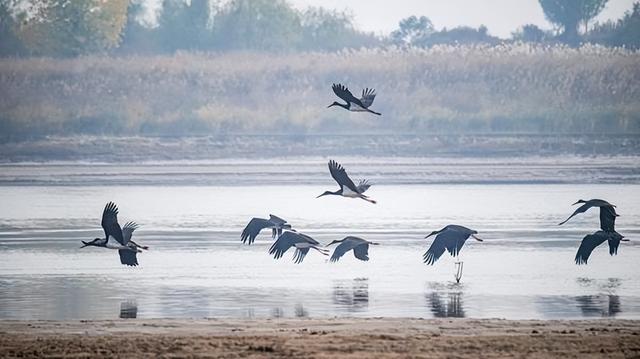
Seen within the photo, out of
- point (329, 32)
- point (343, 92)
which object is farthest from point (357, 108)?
point (329, 32)

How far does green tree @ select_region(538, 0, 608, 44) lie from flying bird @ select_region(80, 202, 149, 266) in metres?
51.8

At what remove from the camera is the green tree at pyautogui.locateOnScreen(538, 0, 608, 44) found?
67200 millimetres

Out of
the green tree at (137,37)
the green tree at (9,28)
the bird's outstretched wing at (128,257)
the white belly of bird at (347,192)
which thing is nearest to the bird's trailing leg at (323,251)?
the white belly of bird at (347,192)

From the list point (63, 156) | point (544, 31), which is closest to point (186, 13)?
point (544, 31)

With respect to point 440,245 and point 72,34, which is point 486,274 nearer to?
point 440,245

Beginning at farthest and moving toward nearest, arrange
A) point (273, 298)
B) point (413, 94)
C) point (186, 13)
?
point (186, 13)
point (413, 94)
point (273, 298)

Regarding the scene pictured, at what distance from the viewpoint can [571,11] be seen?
221 feet

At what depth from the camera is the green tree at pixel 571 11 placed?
67200 millimetres

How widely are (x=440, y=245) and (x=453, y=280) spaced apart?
45 cm

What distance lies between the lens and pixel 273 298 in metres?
14.8

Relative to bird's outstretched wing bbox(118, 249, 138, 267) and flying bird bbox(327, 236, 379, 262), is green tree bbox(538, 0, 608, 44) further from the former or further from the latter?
bird's outstretched wing bbox(118, 249, 138, 267)

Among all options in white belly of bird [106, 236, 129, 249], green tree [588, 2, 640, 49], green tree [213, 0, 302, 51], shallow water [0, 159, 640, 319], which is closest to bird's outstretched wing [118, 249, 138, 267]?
shallow water [0, 159, 640, 319]

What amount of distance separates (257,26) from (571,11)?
17.5 m

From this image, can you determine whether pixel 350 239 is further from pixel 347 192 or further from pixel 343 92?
pixel 343 92
